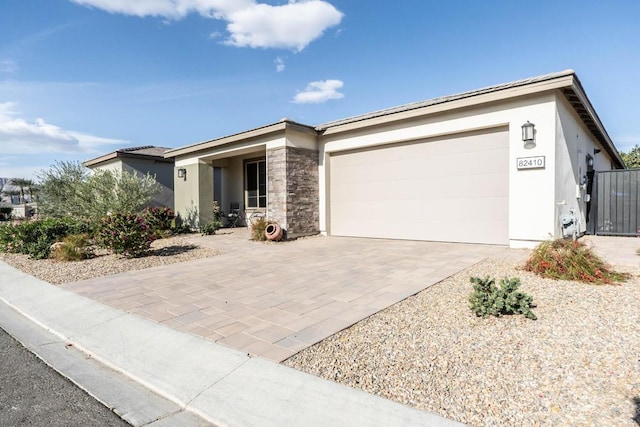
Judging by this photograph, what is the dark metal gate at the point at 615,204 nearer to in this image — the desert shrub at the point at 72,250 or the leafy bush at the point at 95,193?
the desert shrub at the point at 72,250

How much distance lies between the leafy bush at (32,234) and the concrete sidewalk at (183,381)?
580 centimetres

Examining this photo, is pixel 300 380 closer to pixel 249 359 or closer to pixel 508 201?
pixel 249 359

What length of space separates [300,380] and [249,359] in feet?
1.78

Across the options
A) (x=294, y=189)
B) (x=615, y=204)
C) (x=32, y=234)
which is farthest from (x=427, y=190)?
(x=32, y=234)

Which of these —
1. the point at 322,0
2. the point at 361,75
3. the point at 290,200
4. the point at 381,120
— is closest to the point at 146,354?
the point at 290,200

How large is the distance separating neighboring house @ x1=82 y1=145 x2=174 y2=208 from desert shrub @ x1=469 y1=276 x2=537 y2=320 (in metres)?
14.4

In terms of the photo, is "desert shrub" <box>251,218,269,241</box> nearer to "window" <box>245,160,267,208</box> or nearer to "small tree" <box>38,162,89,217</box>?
"window" <box>245,160,267,208</box>

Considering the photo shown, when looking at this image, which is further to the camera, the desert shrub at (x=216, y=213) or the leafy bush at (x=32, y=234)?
the desert shrub at (x=216, y=213)

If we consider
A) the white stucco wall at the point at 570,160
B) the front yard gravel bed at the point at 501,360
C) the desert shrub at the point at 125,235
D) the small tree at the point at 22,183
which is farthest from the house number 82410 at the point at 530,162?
the small tree at the point at 22,183

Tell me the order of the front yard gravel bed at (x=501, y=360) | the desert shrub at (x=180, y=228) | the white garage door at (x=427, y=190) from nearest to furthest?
1. the front yard gravel bed at (x=501, y=360)
2. the white garage door at (x=427, y=190)
3. the desert shrub at (x=180, y=228)

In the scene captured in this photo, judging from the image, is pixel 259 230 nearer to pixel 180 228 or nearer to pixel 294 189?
pixel 294 189

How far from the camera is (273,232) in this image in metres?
9.69

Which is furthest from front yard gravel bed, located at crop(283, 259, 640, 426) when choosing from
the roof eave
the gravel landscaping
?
the roof eave

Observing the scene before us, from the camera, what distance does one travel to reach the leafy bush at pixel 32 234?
28.1 ft
